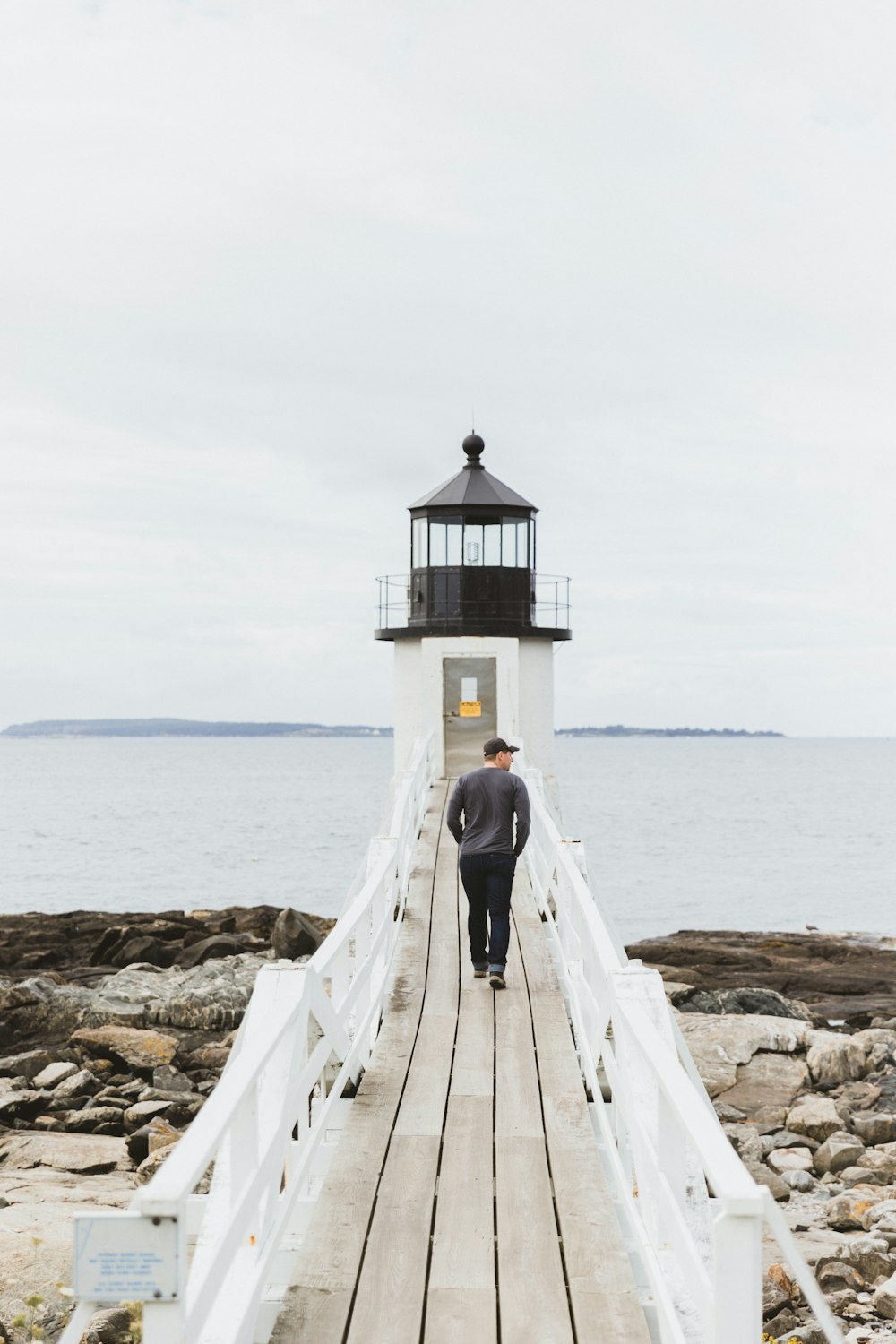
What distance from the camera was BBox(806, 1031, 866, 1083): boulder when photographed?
1257 centimetres

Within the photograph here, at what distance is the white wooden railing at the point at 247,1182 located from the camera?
2818mm

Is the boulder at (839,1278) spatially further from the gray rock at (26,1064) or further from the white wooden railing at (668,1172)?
the gray rock at (26,1064)

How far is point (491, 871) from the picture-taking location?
8.12 meters

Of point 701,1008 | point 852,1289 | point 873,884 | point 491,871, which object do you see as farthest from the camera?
point 873,884

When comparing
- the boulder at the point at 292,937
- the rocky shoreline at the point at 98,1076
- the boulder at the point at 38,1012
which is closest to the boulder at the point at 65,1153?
the rocky shoreline at the point at 98,1076

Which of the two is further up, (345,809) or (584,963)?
(584,963)

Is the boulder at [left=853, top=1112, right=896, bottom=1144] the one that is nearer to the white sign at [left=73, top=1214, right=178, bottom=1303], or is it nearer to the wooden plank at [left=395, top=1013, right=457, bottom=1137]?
the wooden plank at [left=395, top=1013, right=457, bottom=1137]

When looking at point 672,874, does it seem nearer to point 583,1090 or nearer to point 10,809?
point 583,1090

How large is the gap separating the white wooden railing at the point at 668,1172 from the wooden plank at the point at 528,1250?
0.96ft

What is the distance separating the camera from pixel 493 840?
808cm

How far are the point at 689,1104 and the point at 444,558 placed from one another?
1747cm

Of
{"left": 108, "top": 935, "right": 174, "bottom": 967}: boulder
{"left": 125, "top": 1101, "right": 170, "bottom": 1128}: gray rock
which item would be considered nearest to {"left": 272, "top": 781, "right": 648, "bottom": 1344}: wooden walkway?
{"left": 125, "top": 1101, "right": 170, "bottom": 1128}: gray rock

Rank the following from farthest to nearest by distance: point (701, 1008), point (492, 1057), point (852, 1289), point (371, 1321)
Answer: point (701, 1008) → point (852, 1289) → point (492, 1057) → point (371, 1321)

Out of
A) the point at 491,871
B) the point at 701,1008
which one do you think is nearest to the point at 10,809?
the point at 701,1008
